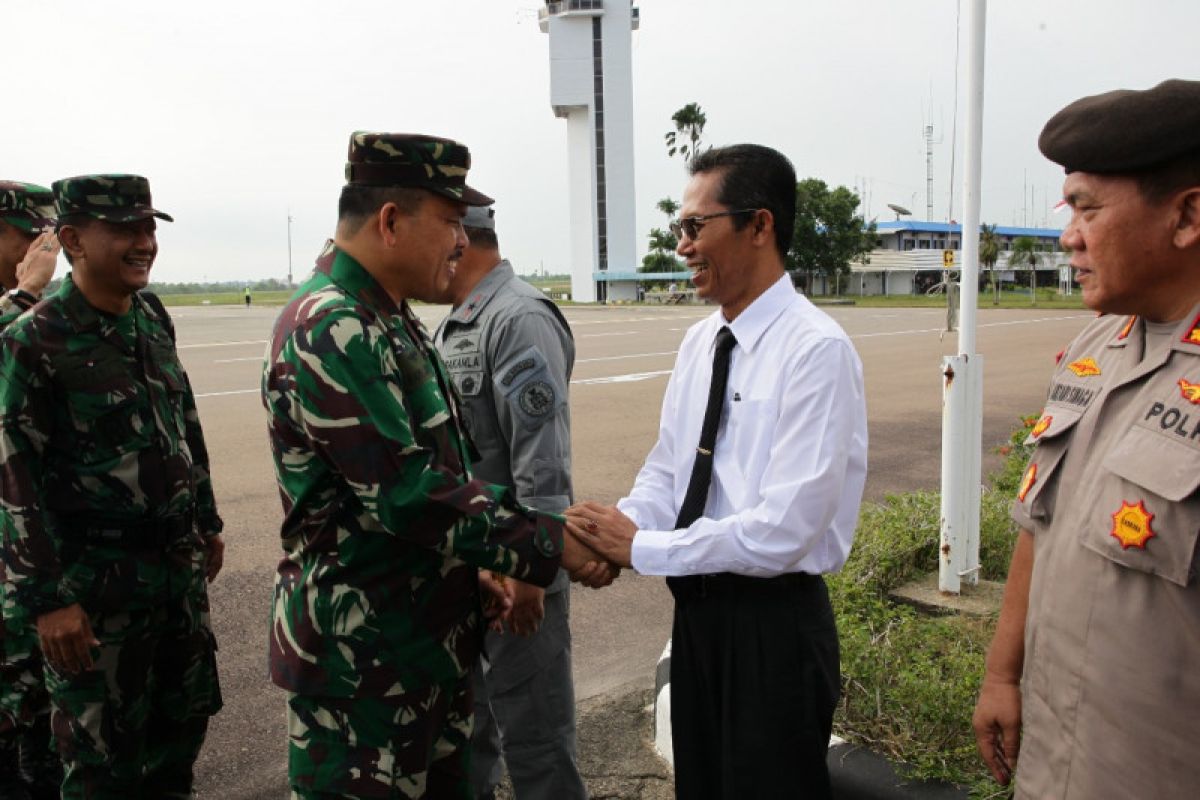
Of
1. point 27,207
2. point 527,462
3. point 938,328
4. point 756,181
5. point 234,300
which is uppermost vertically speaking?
point 234,300

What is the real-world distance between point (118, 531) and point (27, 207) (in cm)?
170

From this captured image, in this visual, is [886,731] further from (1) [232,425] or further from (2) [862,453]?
(1) [232,425]

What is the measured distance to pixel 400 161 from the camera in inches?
84.7

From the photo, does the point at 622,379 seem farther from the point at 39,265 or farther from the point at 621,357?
the point at 39,265

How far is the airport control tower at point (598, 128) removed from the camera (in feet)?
192

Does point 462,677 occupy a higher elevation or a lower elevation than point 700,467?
lower

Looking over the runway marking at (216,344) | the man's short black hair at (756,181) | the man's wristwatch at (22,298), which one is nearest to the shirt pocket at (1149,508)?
the man's short black hair at (756,181)

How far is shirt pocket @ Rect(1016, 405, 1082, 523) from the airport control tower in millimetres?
58057

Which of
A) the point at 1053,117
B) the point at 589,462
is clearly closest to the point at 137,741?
the point at 1053,117

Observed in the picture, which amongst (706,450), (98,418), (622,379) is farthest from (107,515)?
(622,379)

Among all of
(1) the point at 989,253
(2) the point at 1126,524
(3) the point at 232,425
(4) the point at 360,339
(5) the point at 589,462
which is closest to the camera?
(2) the point at 1126,524

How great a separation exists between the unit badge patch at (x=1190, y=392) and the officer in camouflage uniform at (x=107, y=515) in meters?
2.87

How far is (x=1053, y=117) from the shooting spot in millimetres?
1779

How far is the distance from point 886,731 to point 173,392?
2.71 meters
